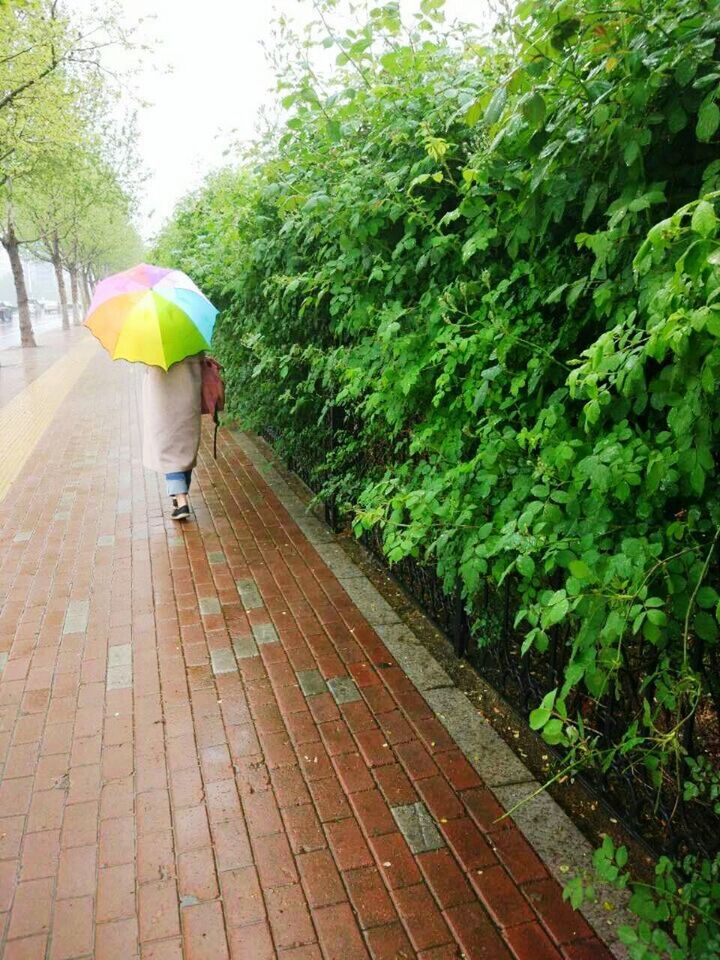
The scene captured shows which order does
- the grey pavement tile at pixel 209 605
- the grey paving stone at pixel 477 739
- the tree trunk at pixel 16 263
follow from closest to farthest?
the grey paving stone at pixel 477 739 → the grey pavement tile at pixel 209 605 → the tree trunk at pixel 16 263

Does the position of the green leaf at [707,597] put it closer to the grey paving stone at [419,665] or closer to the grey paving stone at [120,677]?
the grey paving stone at [419,665]

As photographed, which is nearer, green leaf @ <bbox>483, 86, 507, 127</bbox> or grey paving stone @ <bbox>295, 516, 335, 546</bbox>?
green leaf @ <bbox>483, 86, 507, 127</bbox>

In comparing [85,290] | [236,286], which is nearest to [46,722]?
[236,286]

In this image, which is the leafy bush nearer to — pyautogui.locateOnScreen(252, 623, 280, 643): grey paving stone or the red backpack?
pyautogui.locateOnScreen(252, 623, 280, 643): grey paving stone

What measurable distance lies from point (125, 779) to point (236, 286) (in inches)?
166

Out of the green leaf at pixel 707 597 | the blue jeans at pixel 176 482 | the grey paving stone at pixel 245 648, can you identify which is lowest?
the grey paving stone at pixel 245 648

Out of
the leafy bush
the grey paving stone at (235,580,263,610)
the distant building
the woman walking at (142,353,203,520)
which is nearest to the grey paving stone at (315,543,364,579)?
the grey paving stone at (235,580,263,610)

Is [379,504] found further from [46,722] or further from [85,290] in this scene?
[85,290]

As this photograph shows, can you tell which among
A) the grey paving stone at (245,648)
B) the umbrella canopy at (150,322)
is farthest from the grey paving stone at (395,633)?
the umbrella canopy at (150,322)

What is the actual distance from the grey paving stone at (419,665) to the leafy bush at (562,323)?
0.56m

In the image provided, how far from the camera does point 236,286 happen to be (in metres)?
6.15

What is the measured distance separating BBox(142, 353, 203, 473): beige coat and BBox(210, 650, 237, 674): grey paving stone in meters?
2.53

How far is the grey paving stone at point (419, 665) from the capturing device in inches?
148

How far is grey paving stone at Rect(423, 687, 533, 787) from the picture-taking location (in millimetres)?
3068
